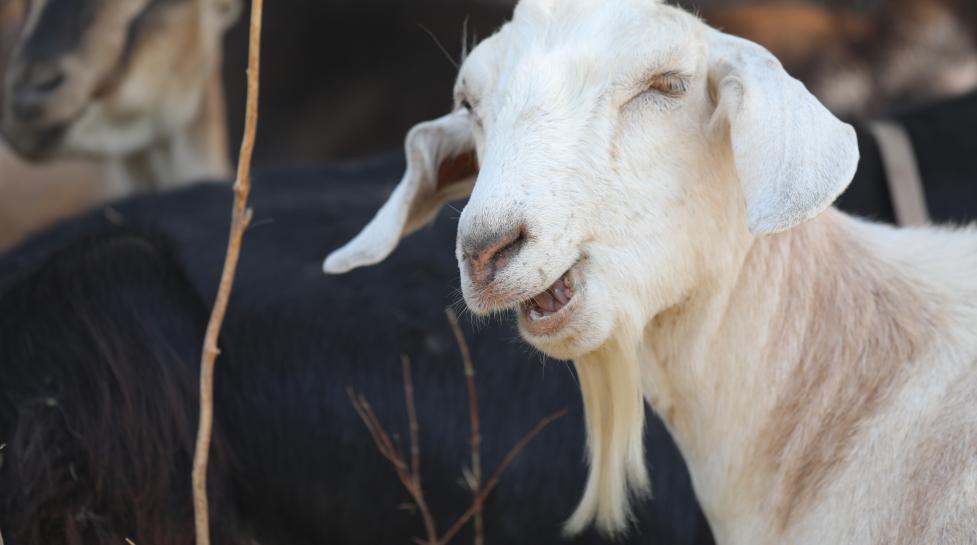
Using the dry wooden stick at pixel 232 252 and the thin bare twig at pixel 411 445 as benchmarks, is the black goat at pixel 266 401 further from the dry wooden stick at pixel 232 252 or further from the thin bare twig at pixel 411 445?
the dry wooden stick at pixel 232 252

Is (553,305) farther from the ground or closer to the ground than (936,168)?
farther from the ground

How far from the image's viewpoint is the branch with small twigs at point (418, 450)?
8.37ft

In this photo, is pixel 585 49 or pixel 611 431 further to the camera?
pixel 611 431

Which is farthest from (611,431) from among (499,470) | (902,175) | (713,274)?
(902,175)

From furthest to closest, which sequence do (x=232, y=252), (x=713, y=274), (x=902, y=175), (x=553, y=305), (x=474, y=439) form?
1. (x=902, y=175)
2. (x=474, y=439)
3. (x=232, y=252)
4. (x=713, y=274)
5. (x=553, y=305)

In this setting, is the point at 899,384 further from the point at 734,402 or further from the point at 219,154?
the point at 219,154

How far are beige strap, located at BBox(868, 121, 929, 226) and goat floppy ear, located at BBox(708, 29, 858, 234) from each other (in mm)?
1407

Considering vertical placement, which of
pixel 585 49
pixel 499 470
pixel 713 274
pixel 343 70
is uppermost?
pixel 585 49

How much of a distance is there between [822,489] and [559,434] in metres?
0.88

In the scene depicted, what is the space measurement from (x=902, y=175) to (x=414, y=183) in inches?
58.8

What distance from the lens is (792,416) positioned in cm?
206

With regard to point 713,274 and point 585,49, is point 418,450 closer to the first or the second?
point 713,274

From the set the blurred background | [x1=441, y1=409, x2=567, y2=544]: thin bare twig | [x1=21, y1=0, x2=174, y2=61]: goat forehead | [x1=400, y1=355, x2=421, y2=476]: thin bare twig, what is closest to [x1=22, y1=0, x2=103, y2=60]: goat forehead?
[x1=21, y1=0, x2=174, y2=61]: goat forehead

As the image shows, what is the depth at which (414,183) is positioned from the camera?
2.23 meters
